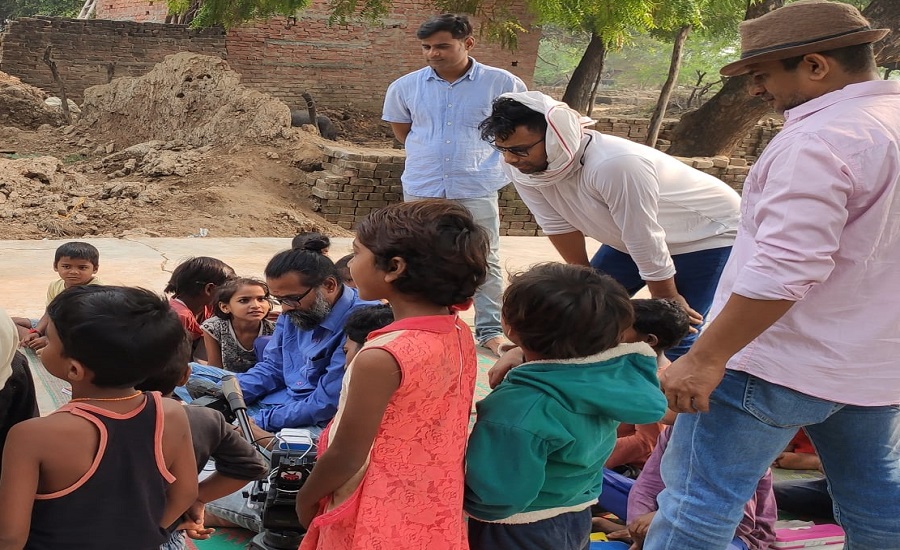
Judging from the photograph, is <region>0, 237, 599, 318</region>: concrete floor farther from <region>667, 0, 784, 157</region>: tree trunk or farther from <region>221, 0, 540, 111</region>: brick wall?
<region>221, 0, 540, 111</region>: brick wall

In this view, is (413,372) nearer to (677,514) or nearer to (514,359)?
(514,359)

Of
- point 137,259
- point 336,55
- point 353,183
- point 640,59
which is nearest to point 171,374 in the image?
point 137,259

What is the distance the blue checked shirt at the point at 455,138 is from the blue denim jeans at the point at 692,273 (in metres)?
1.18

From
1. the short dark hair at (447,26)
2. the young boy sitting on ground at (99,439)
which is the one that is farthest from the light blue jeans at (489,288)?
the young boy sitting on ground at (99,439)

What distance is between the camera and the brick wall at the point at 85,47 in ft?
46.8

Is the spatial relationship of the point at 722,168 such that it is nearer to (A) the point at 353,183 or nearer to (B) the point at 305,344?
(A) the point at 353,183

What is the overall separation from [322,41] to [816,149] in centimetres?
1444

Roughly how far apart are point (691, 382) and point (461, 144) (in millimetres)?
2841

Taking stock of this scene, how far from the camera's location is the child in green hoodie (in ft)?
6.07

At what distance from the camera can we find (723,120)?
12.6 metres

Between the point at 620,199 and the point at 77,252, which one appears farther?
the point at 77,252

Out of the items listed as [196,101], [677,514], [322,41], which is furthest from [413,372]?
[322,41]

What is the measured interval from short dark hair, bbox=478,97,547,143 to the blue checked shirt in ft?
5.25

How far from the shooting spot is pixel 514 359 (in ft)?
7.50
